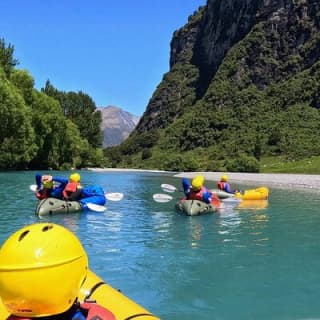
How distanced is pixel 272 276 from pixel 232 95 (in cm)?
11091

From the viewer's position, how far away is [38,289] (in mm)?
2646

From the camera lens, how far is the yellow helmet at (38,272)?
2631 millimetres

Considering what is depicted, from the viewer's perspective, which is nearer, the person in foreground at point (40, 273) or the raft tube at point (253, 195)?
the person in foreground at point (40, 273)

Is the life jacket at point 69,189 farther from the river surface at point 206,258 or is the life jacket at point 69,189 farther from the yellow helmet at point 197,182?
the yellow helmet at point 197,182

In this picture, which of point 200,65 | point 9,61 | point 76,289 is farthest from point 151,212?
point 200,65

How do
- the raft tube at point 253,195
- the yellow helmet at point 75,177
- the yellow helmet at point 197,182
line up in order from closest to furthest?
the yellow helmet at point 75,177 < the yellow helmet at point 197,182 < the raft tube at point 253,195

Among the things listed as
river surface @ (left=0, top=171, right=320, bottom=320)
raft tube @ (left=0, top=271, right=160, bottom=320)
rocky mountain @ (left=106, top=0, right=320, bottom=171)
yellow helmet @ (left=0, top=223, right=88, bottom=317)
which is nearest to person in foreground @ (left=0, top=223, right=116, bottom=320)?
yellow helmet @ (left=0, top=223, right=88, bottom=317)

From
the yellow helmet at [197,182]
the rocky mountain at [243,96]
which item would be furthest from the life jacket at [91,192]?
the rocky mountain at [243,96]

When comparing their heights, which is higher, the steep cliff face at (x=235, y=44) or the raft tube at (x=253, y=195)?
Answer: the steep cliff face at (x=235, y=44)

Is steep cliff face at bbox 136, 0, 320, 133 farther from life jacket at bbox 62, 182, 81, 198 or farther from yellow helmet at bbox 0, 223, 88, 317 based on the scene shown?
yellow helmet at bbox 0, 223, 88, 317

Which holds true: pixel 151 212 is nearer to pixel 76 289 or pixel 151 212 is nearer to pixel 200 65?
pixel 76 289

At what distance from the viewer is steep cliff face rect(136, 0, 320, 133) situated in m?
109

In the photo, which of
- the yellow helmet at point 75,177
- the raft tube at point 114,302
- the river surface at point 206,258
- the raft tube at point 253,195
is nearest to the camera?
the raft tube at point 114,302

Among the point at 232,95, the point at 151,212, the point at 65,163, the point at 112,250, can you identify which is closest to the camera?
the point at 112,250
